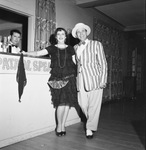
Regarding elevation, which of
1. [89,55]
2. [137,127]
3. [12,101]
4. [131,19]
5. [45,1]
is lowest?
[137,127]

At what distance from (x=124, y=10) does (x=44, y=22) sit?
255 centimetres

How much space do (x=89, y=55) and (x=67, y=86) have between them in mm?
496

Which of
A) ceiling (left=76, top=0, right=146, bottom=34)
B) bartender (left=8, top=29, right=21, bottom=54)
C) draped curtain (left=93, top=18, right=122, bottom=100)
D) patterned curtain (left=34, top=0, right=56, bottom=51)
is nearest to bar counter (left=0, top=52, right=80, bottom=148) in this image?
bartender (left=8, top=29, right=21, bottom=54)

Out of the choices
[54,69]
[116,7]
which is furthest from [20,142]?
[116,7]

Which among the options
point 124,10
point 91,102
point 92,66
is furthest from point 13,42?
point 124,10

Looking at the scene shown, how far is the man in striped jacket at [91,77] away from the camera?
8.47ft

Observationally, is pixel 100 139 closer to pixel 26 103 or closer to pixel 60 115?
pixel 60 115

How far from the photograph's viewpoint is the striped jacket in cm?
258

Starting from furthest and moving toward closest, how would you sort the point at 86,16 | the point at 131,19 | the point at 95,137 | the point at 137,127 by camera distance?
the point at 131,19 < the point at 86,16 < the point at 137,127 < the point at 95,137

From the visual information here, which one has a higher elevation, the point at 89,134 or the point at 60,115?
the point at 60,115

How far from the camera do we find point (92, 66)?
2.61m

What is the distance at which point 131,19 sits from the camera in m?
5.73

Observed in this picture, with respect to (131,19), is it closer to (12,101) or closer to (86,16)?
(86,16)

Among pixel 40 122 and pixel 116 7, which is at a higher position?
pixel 116 7
